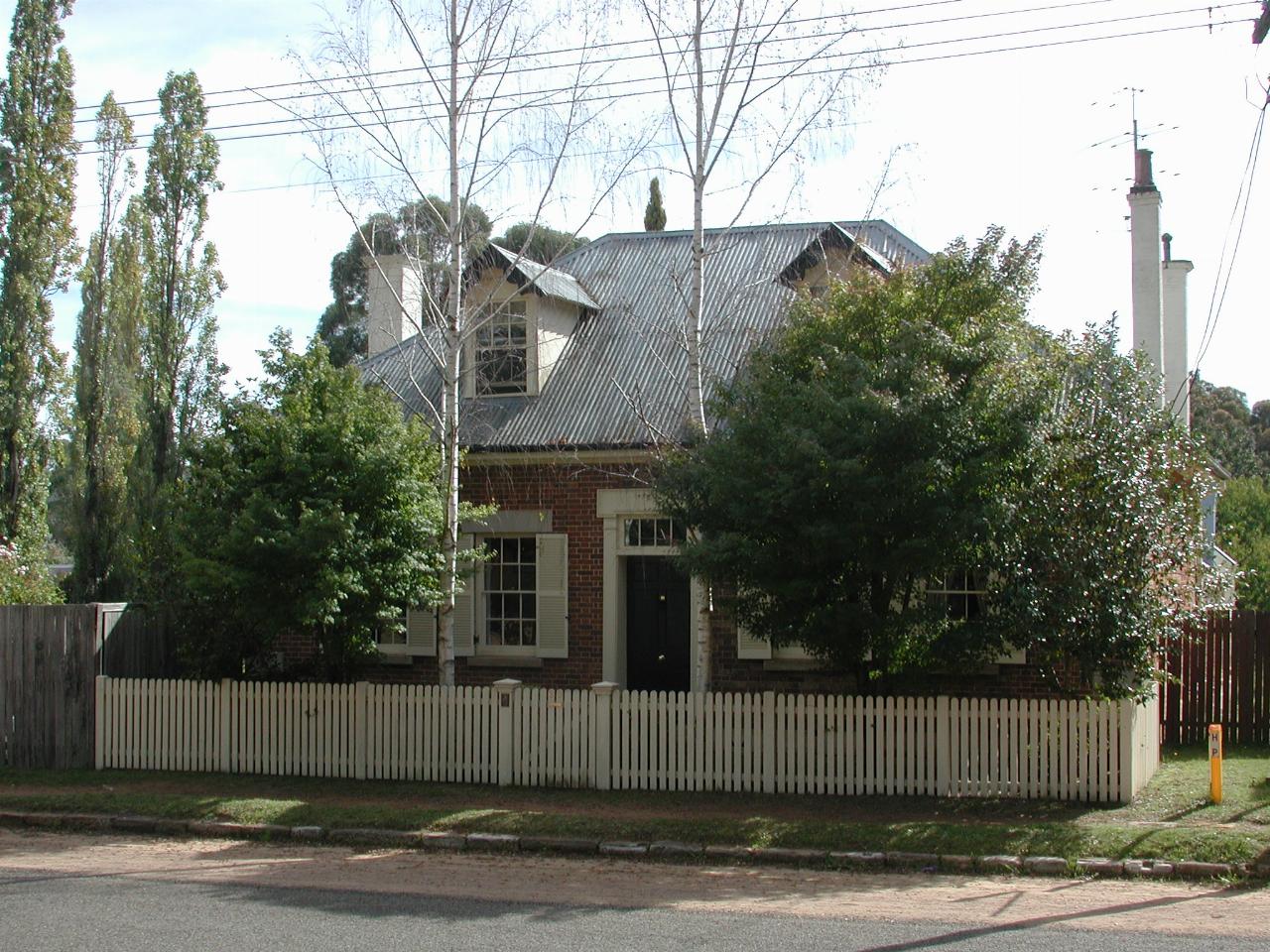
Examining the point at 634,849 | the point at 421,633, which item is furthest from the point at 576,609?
the point at 634,849

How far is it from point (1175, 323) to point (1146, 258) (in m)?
2.30

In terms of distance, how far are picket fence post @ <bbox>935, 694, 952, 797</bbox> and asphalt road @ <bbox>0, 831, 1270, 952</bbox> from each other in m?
2.56

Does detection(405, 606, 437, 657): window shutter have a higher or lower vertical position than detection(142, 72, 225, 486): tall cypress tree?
lower

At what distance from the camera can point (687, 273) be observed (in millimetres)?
18859

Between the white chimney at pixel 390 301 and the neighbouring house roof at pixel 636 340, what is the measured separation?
17.8 inches

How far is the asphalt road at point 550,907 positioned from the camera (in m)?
7.50

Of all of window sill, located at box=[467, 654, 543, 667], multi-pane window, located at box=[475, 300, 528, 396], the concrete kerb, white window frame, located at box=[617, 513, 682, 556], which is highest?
multi-pane window, located at box=[475, 300, 528, 396]

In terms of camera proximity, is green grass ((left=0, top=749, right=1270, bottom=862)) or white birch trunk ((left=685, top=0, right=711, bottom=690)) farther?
white birch trunk ((left=685, top=0, right=711, bottom=690))

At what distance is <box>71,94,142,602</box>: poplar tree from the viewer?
24.1 metres

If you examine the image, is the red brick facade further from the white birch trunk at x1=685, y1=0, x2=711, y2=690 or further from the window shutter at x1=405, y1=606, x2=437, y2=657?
the white birch trunk at x1=685, y1=0, x2=711, y2=690

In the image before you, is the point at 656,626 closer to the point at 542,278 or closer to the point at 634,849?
the point at 542,278

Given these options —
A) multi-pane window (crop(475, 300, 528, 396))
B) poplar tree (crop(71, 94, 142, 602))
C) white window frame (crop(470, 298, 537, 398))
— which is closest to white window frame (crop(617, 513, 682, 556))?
white window frame (crop(470, 298, 537, 398))

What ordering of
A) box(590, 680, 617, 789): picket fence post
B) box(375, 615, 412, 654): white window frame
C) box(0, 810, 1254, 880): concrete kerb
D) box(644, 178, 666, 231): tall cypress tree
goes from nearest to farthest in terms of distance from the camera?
box(0, 810, 1254, 880): concrete kerb
box(590, 680, 617, 789): picket fence post
box(375, 615, 412, 654): white window frame
box(644, 178, 666, 231): tall cypress tree

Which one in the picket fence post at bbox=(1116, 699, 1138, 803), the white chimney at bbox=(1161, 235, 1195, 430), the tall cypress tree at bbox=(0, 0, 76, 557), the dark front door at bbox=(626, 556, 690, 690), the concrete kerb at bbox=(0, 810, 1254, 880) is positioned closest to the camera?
the concrete kerb at bbox=(0, 810, 1254, 880)
